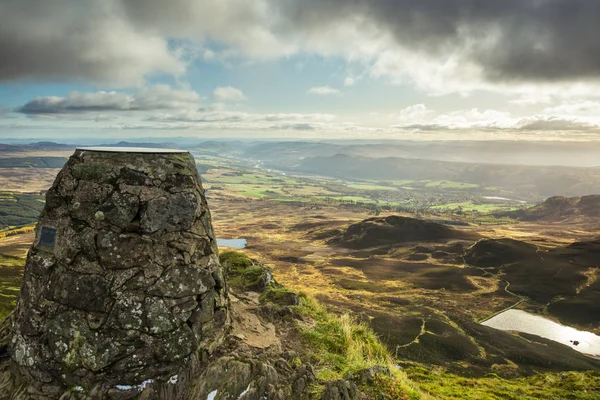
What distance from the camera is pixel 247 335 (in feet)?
61.9

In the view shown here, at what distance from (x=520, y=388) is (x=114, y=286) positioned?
44.2 m

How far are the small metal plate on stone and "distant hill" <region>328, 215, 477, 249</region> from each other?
159139mm

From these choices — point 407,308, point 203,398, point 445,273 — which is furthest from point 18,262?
point 445,273

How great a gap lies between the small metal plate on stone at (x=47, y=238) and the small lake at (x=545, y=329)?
3528 inches

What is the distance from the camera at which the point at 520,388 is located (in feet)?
127

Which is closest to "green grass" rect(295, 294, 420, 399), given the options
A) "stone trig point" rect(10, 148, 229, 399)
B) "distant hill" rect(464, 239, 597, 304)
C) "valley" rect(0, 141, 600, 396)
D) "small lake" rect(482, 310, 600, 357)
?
Result: "stone trig point" rect(10, 148, 229, 399)

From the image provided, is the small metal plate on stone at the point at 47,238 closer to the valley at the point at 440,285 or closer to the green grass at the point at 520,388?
the green grass at the point at 520,388

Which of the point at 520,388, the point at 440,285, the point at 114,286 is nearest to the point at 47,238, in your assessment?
the point at 114,286

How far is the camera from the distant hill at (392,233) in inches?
6654

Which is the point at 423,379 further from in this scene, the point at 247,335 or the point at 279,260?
the point at 279,260

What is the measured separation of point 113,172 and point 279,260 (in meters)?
128

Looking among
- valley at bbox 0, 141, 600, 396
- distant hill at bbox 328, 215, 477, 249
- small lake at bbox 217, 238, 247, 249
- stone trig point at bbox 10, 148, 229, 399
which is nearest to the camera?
stone trig point at bbox 10, 148, 229, 399

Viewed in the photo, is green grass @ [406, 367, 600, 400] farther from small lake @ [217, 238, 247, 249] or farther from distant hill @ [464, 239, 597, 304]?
small lake @ [217, 238, 247, 249]

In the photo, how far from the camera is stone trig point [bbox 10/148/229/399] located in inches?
558
